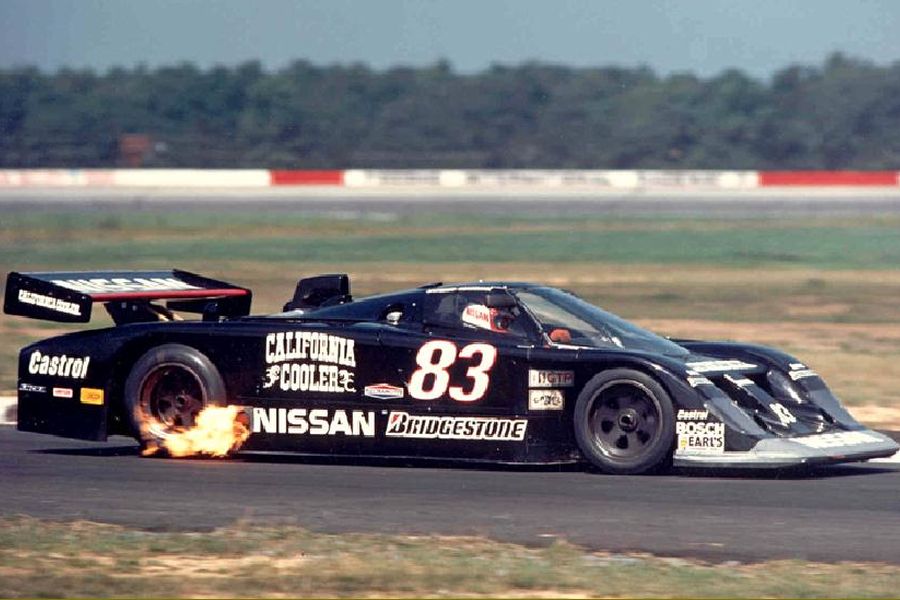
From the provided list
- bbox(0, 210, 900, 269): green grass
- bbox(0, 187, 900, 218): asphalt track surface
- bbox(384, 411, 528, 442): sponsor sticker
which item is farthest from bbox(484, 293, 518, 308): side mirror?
bbox(0, 187, 900, 218): asphalt track surface

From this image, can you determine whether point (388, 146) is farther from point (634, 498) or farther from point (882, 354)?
point (634, 498)

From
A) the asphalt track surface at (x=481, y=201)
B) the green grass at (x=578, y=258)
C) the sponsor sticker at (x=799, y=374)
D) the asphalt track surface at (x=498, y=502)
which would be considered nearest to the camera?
the asphalt track surface at (x=498, y=502)

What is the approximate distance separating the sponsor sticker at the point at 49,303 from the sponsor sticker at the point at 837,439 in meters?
4.62

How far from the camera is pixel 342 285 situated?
35.9 ft

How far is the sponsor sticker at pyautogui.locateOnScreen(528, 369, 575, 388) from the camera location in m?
9.56

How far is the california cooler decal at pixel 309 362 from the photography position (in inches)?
392

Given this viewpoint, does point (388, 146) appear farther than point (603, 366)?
Yes

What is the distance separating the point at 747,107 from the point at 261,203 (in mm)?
49727

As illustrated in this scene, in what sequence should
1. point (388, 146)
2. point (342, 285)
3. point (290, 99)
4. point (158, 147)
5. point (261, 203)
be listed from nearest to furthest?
point (342, 285)
point (261, 203)
point (158, 147)
point (388, 146)
point (290, 99)

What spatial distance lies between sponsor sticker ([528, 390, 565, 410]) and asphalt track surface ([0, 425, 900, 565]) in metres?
0.41

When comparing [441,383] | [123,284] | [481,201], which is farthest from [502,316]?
[481,201]

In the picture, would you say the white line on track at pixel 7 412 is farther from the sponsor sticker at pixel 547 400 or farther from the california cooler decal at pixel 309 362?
the sponsor sticker at pixel 547 400

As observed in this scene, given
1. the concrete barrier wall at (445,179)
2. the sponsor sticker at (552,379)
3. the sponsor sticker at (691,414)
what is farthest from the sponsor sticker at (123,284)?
the concrete barrier wall at (445,179)

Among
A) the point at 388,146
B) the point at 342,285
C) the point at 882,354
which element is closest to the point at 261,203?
the point at 388,146
